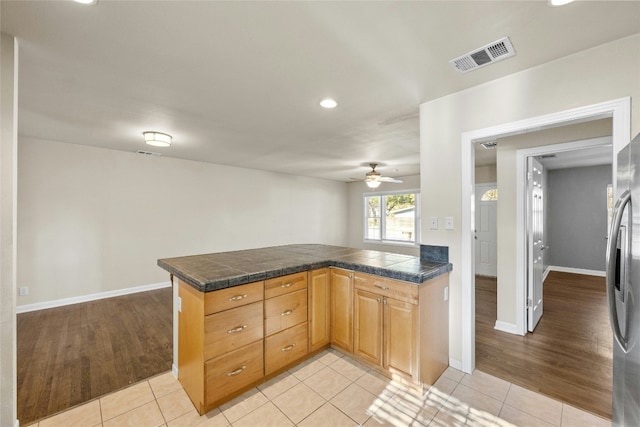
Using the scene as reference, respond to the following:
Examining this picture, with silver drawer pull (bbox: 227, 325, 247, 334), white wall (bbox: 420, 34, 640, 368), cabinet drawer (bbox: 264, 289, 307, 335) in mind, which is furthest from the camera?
cabinet drawer (bbox: 264, 289, 307, 335)

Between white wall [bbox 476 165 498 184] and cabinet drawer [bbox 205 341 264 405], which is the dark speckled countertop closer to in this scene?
cabinet drawer [bbox 205 341 264 405]

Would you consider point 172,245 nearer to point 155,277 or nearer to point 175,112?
point 155,277

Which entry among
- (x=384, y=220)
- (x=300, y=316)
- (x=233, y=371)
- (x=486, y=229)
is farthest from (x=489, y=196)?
(x=233, y=371)

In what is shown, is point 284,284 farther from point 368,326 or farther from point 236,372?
point 368,326

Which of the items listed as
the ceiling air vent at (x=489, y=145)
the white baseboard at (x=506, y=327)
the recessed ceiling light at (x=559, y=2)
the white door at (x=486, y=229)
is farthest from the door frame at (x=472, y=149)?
the white door at (x=486, y=229)

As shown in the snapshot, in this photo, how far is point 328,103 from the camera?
101 inches

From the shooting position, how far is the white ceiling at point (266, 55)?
1.41 meters

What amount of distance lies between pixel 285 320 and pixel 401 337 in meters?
0.98

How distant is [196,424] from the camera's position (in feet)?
5.76

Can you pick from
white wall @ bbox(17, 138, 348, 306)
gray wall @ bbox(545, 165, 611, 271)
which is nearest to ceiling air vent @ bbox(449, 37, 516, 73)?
white wall @ bbox(17, 138, 348, 306)

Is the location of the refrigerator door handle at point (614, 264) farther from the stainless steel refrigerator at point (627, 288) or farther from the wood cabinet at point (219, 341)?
the wood cabinet at point (219, 341)

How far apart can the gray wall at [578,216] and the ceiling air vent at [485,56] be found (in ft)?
21.3

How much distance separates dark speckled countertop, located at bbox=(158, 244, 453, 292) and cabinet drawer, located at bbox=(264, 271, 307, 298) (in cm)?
5

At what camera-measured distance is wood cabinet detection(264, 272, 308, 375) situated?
216 cm
